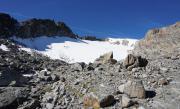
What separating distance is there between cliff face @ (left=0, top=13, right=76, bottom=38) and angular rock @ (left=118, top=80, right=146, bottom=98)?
64.8 m

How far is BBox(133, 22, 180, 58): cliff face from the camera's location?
21.5 m

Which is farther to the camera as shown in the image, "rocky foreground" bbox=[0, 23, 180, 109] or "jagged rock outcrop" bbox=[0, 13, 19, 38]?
"jagged rock outcrop" bbox=[0, 13, 19, 38]

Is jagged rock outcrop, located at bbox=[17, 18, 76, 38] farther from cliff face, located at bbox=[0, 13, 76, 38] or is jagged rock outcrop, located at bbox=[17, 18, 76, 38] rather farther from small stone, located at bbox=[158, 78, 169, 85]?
small stone, located at bbox=[158, 78, 169, 85]

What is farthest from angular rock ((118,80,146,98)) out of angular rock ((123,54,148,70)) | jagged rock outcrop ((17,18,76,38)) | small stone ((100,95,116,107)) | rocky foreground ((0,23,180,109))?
jagged rock outcrop ((17,18,76,38))

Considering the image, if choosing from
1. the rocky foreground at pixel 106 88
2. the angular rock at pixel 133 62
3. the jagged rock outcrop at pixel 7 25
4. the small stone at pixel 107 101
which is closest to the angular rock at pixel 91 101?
the rocky foreground at pixel 106 88

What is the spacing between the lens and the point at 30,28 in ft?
A: 288

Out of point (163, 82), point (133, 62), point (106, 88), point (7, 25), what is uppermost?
point (7, 25)

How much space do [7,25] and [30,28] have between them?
773cm

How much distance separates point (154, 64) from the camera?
643 inches

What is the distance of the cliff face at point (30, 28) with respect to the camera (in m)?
80.4

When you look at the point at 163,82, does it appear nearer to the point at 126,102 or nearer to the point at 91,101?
the point at 126,102

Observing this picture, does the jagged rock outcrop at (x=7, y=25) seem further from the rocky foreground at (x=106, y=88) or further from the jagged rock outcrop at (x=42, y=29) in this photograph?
the rocky foreground at (x=106, y=88)

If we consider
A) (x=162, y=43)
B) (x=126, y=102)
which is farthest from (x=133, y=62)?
(x=162, y=43)

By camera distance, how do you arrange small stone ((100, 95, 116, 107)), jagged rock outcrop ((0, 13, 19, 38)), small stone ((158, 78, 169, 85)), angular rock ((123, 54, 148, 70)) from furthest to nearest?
1. jagged rock outcrop ((0, 13, 19, 38))
2. angular rock ((123, 54, 148, 70))
3. small stone ((158, 78, 169, 85))
4. small stone ((100, 95, 116, 107))
